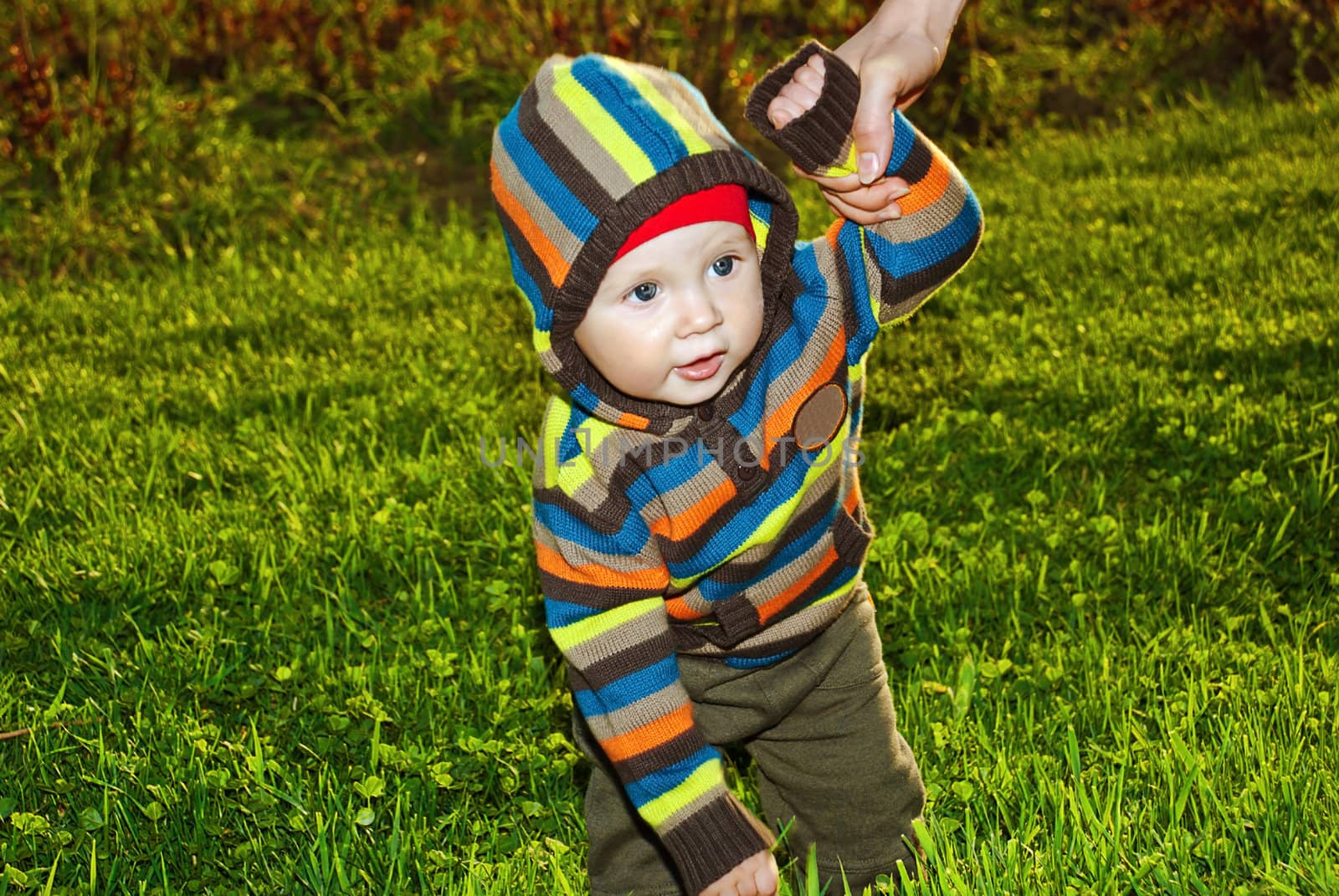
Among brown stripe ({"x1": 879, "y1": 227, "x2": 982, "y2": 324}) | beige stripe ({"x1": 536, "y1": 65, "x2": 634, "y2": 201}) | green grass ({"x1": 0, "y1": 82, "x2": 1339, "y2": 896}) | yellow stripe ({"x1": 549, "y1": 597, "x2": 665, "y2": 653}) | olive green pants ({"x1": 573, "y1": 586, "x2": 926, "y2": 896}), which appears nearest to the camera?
beige stripe ({"x1": 536, "y1": 65, "x2": 634, "y2": 201})

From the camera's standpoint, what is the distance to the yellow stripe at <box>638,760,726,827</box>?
2.53m

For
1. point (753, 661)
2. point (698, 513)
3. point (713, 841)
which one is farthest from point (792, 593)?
point (713, 841)

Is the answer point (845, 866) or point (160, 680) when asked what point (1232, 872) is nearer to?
point (845, 866)

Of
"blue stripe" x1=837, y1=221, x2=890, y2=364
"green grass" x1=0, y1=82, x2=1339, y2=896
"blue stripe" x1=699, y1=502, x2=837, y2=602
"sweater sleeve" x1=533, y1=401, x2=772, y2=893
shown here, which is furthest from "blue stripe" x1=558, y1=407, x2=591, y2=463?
"green grass" x1=0, y1=82, x2=1339, y2=896

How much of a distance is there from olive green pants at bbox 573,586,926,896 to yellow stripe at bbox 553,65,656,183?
3.49 ft

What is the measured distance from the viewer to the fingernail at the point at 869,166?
246 centimetres

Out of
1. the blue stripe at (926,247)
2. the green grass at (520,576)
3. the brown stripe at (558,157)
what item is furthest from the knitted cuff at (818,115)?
the green grass at (520,576)

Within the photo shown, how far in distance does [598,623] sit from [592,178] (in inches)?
31.3

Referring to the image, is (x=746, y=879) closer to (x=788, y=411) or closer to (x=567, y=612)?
(x=567, y=612)

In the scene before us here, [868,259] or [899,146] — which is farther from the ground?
[899,146]

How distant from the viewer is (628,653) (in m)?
2.55

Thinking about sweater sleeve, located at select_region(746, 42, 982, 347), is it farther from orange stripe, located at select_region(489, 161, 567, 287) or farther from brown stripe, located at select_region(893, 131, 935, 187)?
orange stripe, located at select_region(489, 161, 567, 287)

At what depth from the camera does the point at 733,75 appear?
7727 millimetres

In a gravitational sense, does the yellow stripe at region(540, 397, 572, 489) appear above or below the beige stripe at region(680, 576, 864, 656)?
above
